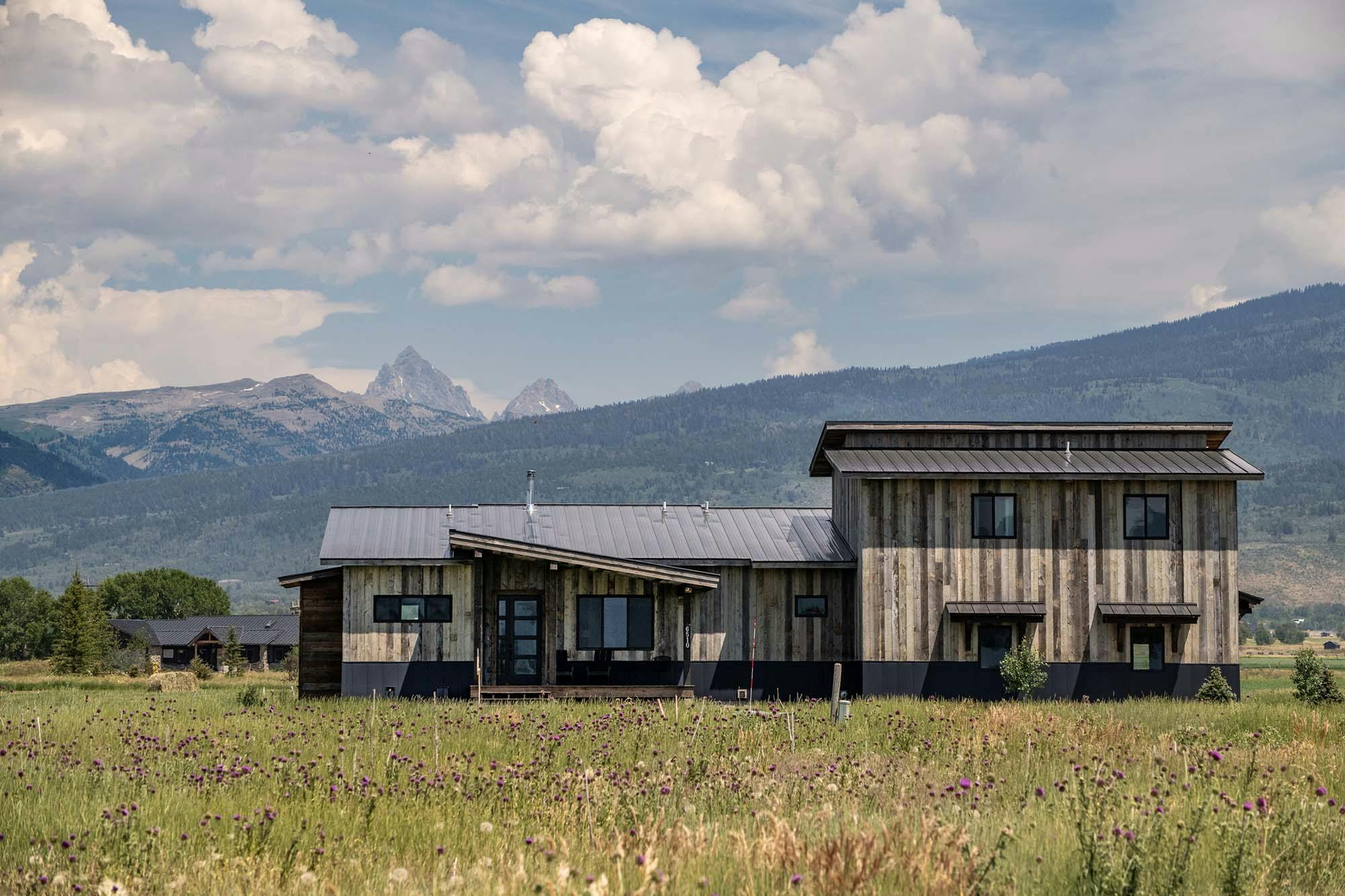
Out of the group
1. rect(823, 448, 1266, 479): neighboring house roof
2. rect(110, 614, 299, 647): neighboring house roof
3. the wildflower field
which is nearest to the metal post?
the wildflower field

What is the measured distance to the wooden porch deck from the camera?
110 ft

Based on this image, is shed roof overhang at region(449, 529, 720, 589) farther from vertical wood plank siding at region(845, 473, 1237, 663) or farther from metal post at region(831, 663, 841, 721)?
metal post at region(831, 663, 841, 721)

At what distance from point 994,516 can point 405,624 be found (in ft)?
48.2

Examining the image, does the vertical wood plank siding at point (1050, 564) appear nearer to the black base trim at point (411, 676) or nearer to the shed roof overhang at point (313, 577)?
the black base trim at point (411, 676)

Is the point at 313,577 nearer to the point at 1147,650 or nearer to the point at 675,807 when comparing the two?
the point at 1147,650

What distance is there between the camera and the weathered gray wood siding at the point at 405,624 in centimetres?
3528

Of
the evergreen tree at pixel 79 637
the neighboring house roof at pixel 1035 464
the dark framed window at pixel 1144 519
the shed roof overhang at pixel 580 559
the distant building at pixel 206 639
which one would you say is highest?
the neighboring house roof at pixel 1035 464

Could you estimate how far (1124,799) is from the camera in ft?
40.0

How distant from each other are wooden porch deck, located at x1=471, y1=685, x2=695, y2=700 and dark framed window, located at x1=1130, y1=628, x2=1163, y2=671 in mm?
11051

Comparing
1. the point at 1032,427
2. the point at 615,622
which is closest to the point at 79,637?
the point at 615,622

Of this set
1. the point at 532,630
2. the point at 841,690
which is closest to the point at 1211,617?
the point at 841,690

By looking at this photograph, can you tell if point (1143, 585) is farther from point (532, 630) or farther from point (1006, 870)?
point (1006, 870)

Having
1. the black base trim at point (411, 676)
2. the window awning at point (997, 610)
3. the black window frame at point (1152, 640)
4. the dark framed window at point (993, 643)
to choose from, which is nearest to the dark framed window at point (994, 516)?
the window awning at point (997, 610)

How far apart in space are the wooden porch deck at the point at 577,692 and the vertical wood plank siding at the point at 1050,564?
520 centimetres
